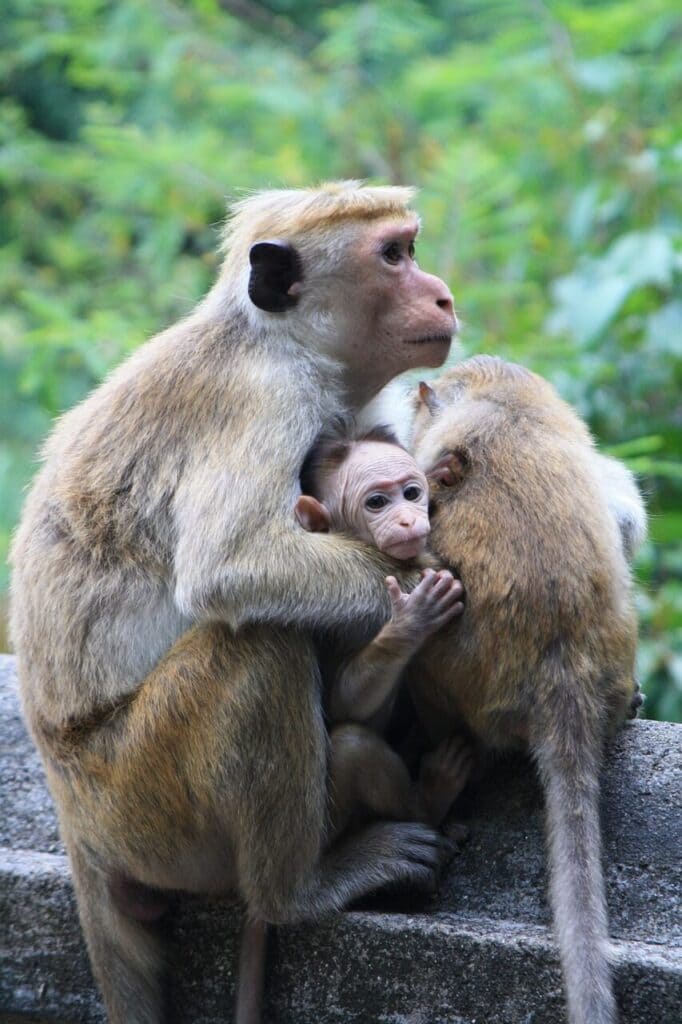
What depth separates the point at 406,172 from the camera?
910 centimetres

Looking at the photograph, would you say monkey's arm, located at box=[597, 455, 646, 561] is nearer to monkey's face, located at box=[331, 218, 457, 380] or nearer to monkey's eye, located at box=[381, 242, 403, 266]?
monkey's face, located at box=[331, 218, 457, 380]

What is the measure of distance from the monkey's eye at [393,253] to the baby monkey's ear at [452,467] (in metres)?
0.68

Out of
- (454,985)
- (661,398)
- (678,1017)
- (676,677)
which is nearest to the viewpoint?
(678,1017)

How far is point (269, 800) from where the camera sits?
11.0ft

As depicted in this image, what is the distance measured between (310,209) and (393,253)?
0.94 ft

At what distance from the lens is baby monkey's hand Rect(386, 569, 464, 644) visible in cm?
333

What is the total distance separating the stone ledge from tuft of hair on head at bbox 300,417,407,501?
99 centimetres

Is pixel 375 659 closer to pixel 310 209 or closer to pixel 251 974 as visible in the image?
pixel 251 974

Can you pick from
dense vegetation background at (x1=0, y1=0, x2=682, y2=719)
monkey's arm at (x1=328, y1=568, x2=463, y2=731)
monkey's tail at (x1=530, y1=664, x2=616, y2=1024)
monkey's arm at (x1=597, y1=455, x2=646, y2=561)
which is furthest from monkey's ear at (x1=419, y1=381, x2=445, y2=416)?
dense vegetation background at (x1=0, y1=0, x2=682, y2=719)

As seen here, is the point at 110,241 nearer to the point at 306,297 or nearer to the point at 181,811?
the point at 306,297

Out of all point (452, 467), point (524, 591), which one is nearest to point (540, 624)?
point (524, 591)

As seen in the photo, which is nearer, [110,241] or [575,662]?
[575,662]

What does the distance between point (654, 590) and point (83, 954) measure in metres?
4.00

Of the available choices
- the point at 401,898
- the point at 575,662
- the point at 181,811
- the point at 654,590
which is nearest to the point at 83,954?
the point at 181,811
